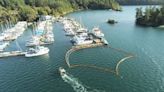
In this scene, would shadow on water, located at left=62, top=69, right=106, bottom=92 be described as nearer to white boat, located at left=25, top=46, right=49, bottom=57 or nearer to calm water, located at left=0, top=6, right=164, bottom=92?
calm water, located at left=0, top=6, right=164, bottom=92

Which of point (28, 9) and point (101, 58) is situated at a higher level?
point (28, 9)

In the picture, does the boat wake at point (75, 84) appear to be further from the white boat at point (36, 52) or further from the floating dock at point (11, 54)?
the floating dock at point (11, 54)

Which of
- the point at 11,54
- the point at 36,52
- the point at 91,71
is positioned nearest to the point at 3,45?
the point at 11,54

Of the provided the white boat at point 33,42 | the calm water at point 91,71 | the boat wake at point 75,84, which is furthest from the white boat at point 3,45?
the boat wake at point 75,84

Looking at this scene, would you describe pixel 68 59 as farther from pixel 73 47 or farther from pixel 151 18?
pixel 151 18

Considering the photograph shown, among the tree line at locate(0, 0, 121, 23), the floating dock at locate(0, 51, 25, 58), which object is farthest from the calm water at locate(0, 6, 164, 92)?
the tree line at locate(0, 0, 121, 23)

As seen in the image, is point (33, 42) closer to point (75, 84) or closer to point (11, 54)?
point (11, 54)

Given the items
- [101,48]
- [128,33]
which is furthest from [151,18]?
[101,48]

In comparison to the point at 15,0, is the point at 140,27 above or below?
below
